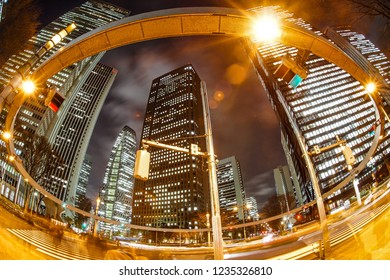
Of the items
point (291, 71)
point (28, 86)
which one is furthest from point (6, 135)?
point (291, 71)

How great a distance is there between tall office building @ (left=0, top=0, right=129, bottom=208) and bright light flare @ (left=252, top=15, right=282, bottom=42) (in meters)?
78.5

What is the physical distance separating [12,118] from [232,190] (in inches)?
7205

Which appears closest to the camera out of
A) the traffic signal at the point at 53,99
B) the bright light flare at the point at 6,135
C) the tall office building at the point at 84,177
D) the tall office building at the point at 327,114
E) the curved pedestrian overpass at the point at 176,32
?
the curved pedestrian overpass at the point at 176,32

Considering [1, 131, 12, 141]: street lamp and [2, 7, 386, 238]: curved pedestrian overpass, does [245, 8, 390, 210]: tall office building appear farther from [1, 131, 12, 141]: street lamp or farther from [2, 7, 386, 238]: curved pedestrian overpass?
[1, 131, 12, 141]: street lamp

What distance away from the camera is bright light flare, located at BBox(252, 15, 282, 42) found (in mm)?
4344

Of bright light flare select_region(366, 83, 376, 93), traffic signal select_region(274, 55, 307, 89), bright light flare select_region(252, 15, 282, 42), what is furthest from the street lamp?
bright light flare select_region(366, 83, 376, 93)

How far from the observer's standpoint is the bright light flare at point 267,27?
434 centimetres

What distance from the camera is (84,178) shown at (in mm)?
165125

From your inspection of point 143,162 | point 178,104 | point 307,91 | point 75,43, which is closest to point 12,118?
point 75,43

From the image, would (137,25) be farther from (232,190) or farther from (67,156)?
(232,190)

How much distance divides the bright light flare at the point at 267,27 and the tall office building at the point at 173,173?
10780 centimetres

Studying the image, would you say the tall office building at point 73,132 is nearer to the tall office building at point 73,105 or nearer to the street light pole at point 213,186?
the tall office building at point 73,105

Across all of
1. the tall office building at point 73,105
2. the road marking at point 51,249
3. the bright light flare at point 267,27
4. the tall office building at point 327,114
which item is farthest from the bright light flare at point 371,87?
the tall office building at point 73,105
